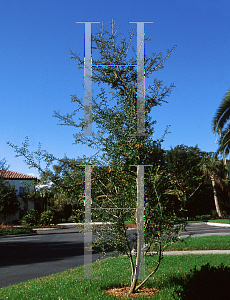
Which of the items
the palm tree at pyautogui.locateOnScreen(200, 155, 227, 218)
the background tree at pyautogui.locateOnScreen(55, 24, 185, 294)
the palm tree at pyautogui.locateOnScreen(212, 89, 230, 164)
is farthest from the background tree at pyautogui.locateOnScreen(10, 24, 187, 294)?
the palm tree at pyautogui.locateOnScreen(200, 155, 227, 218)

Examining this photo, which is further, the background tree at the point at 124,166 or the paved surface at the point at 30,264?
the paved surface at the point at 30,264

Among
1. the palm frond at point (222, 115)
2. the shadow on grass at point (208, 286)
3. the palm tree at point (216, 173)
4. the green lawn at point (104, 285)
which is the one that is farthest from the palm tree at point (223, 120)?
the palm tree at point (216, 173)

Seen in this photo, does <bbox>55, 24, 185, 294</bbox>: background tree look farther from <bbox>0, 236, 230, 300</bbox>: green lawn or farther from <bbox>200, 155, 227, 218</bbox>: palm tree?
<bbox>200, 155, 227, 218</bbox>: palm tree

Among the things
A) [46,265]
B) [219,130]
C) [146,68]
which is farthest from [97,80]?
[219,130]

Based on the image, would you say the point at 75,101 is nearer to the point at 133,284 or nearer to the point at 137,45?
the point at 137,45

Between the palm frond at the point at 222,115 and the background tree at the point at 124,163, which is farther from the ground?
the palm frond at the point at 222,115

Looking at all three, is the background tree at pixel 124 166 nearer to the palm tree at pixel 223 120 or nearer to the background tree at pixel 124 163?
the background tree at pixel 124 163

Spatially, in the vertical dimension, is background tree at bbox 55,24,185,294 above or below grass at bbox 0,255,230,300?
above
